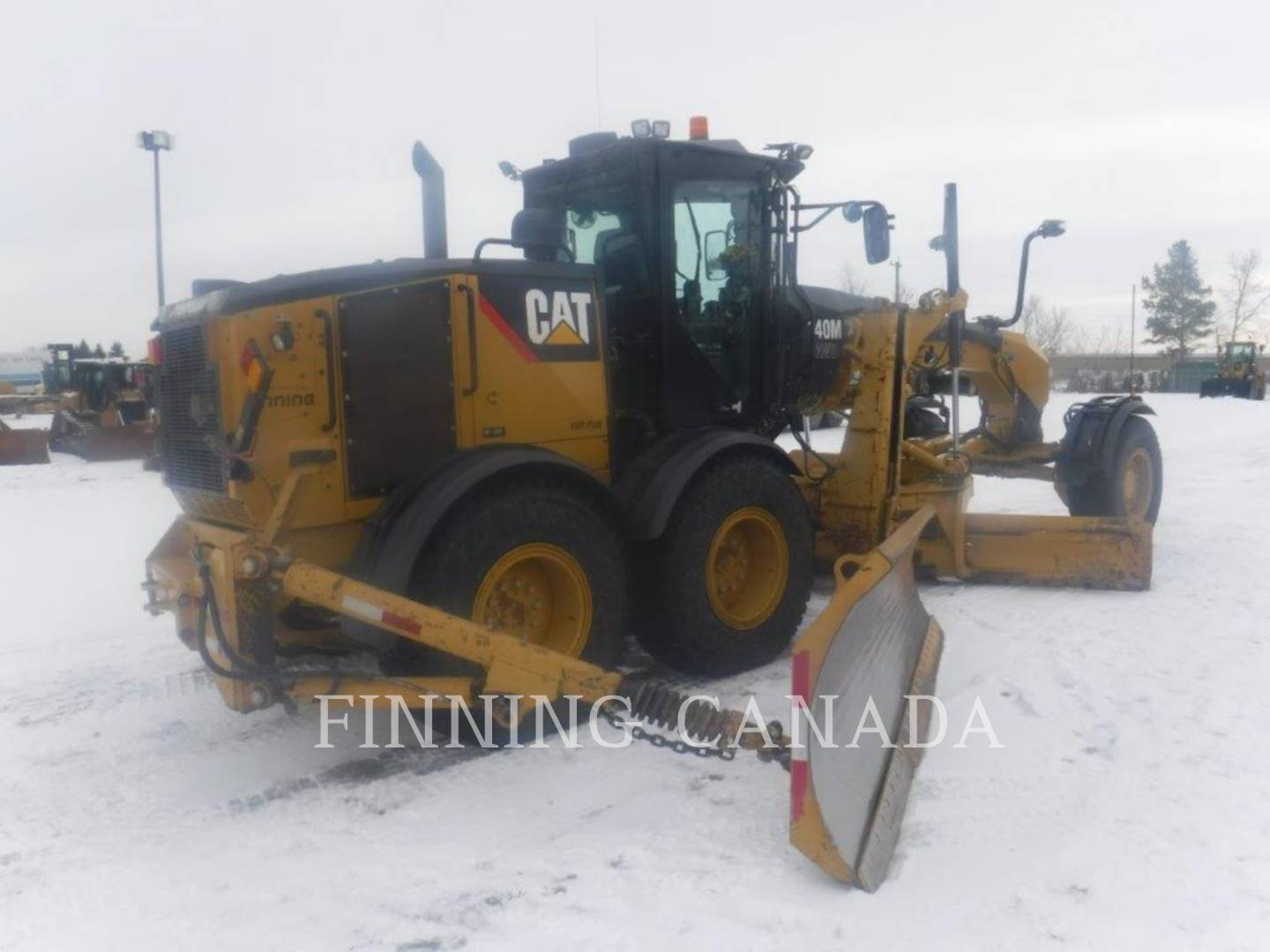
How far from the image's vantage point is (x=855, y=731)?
3281 millimetres

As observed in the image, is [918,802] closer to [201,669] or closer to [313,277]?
[313,277]

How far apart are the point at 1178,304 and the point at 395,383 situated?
77.3 metres

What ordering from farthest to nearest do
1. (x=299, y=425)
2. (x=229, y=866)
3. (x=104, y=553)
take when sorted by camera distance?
1. (x=104, y=553)
2. (x=299, y=425)
3. (x=229, y=866)

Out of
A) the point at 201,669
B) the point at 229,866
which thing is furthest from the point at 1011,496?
the point at 229,866

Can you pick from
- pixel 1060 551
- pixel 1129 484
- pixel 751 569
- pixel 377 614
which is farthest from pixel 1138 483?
→ pixel 377 614

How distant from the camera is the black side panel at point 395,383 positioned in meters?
3.83

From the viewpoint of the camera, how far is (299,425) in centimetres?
372

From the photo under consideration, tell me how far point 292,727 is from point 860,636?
2.50 m

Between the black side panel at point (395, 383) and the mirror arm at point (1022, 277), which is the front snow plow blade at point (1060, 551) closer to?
the mirror arm at point (1022, 277)

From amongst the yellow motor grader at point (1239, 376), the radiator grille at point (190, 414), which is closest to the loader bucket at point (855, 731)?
the radiator grille at point (190, 414)

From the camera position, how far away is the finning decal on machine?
4.20 metres

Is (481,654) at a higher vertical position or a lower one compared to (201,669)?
higher

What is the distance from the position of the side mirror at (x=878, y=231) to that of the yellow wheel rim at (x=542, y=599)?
8.61 ft

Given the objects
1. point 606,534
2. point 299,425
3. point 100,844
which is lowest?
point 100,844
